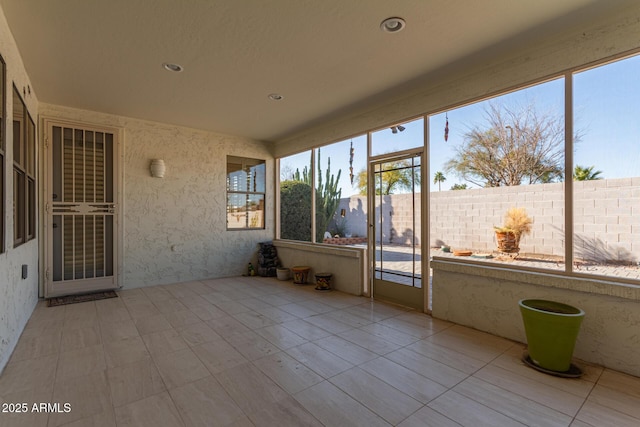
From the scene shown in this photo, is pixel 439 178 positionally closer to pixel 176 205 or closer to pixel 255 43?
pixel 255 43

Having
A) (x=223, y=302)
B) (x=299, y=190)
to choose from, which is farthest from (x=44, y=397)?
(x=299, y=190)

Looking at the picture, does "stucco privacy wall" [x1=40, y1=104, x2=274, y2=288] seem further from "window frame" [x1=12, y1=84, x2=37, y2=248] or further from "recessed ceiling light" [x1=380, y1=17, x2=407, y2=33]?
"recessed ceiling light" [x1=380, y1=17, x2=407, y2=33]

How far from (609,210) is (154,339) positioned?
4.24 metres

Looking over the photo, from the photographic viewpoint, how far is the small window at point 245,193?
589cm

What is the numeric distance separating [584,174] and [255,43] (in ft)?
10.3

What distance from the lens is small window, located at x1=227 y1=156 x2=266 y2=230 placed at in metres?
5.89

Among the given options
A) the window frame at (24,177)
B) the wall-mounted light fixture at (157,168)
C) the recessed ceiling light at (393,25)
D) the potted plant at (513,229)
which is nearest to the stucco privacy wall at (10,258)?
the window frame at (24,177)

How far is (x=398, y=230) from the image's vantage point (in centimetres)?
407

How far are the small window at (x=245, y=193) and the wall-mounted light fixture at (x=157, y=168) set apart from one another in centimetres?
122

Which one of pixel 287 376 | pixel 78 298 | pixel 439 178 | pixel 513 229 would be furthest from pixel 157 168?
pixel 513 229

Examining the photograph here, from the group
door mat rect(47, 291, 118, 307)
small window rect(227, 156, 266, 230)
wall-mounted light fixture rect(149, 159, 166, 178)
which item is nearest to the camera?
door mat rect(47, 291, 118, 307)

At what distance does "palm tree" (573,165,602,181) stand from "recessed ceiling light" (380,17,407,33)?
1.98m

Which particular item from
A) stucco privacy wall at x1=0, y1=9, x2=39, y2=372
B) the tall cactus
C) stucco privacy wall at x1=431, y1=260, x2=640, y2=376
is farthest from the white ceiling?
stucco privacy wall at x1=431, y1=260, x2=640, y2=376

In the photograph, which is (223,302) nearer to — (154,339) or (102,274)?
(154,339)
